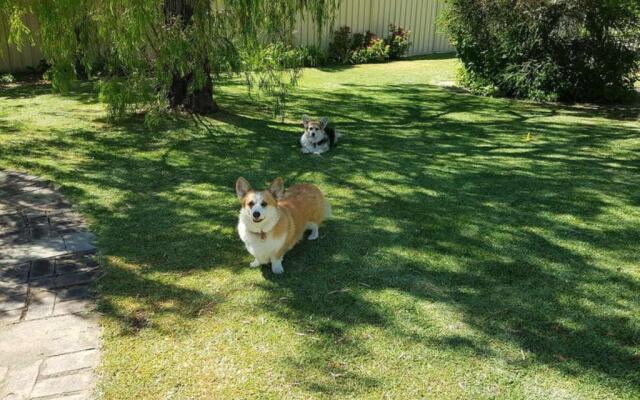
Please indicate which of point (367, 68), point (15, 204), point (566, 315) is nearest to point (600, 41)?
point (367, 68)

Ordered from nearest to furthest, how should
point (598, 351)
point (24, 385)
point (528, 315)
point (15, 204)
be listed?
1. point (24, 385)
2. point (598, 351)
3. point (528, 315)
4. point (15, 204)

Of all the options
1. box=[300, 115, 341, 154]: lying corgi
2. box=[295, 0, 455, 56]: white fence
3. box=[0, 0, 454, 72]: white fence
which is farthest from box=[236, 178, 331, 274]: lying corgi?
box=[295, 0, 455, 56]: white fence

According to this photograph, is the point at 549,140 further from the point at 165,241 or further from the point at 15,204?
the point at 15,204

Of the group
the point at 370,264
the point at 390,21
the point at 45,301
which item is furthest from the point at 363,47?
the point at 45,301

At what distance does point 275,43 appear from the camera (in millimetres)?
7402

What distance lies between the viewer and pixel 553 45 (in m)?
10.8

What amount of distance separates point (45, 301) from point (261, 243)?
1.66m

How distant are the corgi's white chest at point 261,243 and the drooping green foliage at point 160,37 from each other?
3126mm

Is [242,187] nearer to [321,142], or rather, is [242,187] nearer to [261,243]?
[261,243]

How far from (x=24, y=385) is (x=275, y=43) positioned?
5.73 m

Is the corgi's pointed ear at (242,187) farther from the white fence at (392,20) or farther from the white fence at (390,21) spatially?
the white fence at (392,20)

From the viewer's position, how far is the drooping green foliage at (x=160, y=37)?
612cm

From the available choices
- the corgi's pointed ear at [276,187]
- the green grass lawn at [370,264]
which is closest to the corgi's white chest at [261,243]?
the green grass lawn at [370,264]

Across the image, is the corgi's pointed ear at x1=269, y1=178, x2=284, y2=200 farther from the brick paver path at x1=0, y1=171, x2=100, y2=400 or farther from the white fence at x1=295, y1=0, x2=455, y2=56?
the white fence at x1=295, y1=0, x2=455, y2=56
